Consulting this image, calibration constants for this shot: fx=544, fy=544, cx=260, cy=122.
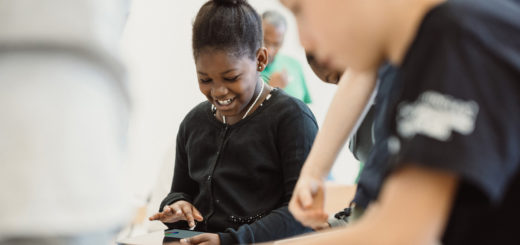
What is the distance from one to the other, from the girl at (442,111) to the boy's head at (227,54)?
0.83 meters

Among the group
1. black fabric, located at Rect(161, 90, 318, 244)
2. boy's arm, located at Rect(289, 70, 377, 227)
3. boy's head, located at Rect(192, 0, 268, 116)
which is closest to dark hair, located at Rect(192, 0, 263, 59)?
boy's head, located at Rect(192, 0, 268, 116)

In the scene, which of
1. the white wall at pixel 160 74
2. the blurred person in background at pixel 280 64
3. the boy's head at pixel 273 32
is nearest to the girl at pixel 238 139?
the blurred person in background at pixel 280 64

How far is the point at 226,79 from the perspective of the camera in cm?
136

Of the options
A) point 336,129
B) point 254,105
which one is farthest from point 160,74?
point 336,129

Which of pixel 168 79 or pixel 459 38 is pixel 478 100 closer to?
pixel 459 38

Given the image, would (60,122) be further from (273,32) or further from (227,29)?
(273,32)

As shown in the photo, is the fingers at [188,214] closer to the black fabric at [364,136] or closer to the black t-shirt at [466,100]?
the black fabric at [364,136]

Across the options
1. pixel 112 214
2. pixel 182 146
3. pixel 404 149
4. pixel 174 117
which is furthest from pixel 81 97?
pixel 174 117

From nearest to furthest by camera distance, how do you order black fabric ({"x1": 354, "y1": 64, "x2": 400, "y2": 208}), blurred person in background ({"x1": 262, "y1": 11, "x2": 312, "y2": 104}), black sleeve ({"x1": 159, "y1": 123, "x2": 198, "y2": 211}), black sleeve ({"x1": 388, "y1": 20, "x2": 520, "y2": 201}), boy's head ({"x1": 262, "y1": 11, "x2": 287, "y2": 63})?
black sleeve ({"x1": 388, "y1": 20, "x2": 520, "y2": 201}), black fabric ({"x1": 354, "y1": 64, "x2": 400, "y2": 208}), black sleeve ({"x1": 159, "y1": 123, "x2": 198, "y2": 211}), blurred person in background ({"x1": 262, "y1": 11, "x2": 312, "y2": 104}), boy's head ({"x1": 262, "y1": 11, "x2": 287, "y2": 63})

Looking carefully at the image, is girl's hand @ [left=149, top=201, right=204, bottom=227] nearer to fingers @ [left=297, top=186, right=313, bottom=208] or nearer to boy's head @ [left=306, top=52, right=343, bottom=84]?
boy's head @ [left=306, top=52, right=343, bottom=84]

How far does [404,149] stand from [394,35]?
117 mm

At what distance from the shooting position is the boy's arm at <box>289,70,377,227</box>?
766 millimetres

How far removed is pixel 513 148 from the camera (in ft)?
1.43

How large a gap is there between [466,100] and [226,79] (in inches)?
37.8
